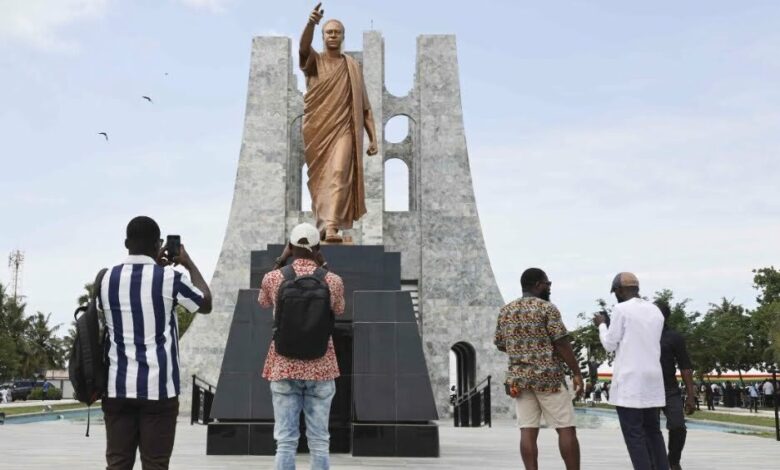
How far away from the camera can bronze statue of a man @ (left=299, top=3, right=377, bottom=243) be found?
10.1 m

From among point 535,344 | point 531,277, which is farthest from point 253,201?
point 535,344

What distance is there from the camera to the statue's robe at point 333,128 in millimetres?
10094

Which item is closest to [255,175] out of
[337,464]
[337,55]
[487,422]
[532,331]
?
[487,422]

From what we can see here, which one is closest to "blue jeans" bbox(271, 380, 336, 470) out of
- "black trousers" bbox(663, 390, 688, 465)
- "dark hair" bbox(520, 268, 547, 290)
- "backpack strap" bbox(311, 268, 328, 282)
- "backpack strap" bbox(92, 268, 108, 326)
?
"backpack strap" bbox(311, 268, 328, 282)

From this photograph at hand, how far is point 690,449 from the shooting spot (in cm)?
1091

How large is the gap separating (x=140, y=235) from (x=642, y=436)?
11.1ft

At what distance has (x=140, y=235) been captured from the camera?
13.9 ft

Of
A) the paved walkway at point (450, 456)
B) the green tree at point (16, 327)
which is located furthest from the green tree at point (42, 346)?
the paved walkway at point (450, 456)

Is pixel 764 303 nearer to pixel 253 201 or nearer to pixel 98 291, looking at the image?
pixel 253 201

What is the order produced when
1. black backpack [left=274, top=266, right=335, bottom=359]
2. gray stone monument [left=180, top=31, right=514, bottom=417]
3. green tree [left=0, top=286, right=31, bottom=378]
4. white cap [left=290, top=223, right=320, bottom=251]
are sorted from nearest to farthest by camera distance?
black backpack [left=274, top=266, right=335, bottom=359] → white cap [left=290, top=223, right=320, bottom=251] → gray stone monument [left=180, top=31, right=514, bottom=417] → green tree [left=0, top=286, right=31, bottom=378]

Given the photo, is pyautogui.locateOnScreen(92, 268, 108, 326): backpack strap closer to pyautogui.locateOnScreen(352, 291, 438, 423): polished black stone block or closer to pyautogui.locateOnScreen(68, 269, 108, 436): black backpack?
pyautogui.locateOnScreen(68, 269, 108, 436): black backpack

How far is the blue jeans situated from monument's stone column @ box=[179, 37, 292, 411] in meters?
24.6

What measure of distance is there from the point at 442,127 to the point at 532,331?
81.9 feet

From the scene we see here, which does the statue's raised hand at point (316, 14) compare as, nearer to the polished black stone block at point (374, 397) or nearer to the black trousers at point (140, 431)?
the polished black stone block at point (374, 397)
